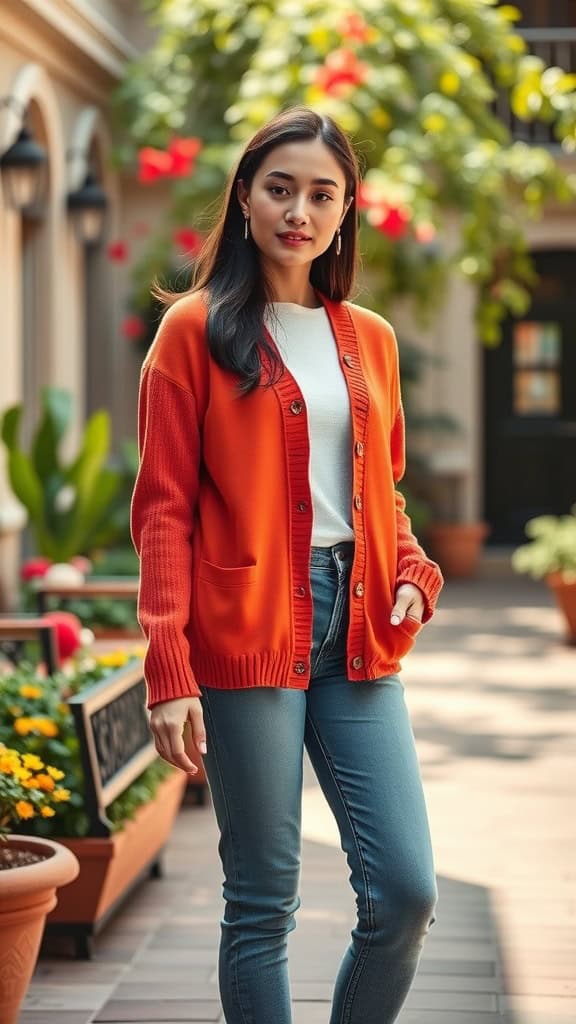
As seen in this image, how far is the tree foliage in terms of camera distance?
9.99 meters

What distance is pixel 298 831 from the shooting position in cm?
268

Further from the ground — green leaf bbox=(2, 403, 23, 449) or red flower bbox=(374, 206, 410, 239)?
red flower bbox=(374, 206, 410, 239)

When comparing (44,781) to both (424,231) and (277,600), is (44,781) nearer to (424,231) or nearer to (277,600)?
(277,600)

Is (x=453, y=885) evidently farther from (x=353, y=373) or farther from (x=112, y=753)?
(x=353, y=373)

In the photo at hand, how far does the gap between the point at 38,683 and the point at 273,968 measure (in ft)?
7.08

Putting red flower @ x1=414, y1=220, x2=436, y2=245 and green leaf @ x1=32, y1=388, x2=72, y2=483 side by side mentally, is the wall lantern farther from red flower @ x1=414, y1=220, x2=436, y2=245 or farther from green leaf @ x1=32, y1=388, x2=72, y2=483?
red flower @ x1=414, y1=220, x2=436, y2=245

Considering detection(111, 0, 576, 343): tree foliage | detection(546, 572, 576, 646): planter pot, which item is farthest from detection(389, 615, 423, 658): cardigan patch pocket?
detection(546, 572, 576, 646): planter pot

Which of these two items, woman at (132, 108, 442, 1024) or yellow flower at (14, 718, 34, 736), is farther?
yellow flower at (14, 718, 34, 736)

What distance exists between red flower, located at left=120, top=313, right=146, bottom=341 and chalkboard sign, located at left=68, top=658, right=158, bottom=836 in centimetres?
810

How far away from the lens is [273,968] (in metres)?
2.63

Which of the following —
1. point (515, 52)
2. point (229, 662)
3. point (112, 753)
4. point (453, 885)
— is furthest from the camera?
point (515, 52)

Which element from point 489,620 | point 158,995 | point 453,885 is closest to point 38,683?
point 158,995

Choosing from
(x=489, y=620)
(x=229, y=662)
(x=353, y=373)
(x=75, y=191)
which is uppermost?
(x=75, y=191)

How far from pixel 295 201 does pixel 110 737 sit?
6.90ft
